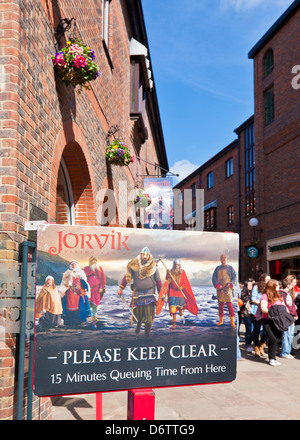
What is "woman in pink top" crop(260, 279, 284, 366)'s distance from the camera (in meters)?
9.02

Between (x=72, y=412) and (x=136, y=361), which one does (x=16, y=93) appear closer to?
(x=136, y=361)

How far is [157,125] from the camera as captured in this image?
2511cm

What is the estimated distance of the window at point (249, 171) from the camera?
2617 centimetres

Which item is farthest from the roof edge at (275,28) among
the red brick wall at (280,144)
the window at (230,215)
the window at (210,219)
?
the window at (210,219)

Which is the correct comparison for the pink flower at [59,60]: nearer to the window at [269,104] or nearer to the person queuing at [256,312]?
the person queuing at [256,312]

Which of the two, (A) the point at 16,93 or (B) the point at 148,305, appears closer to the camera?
(B) the point at 148,305

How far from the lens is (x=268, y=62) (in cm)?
2373

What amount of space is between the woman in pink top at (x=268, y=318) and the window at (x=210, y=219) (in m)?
23.7

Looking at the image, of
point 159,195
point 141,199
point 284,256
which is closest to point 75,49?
point 141,199

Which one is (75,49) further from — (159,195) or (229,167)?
(229,167)

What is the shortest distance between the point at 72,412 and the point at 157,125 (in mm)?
21195

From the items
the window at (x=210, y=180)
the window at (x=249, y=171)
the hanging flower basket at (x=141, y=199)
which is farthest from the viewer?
the window at (x=210, y=180)

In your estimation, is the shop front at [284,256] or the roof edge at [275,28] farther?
the roof edge at [275,28]
